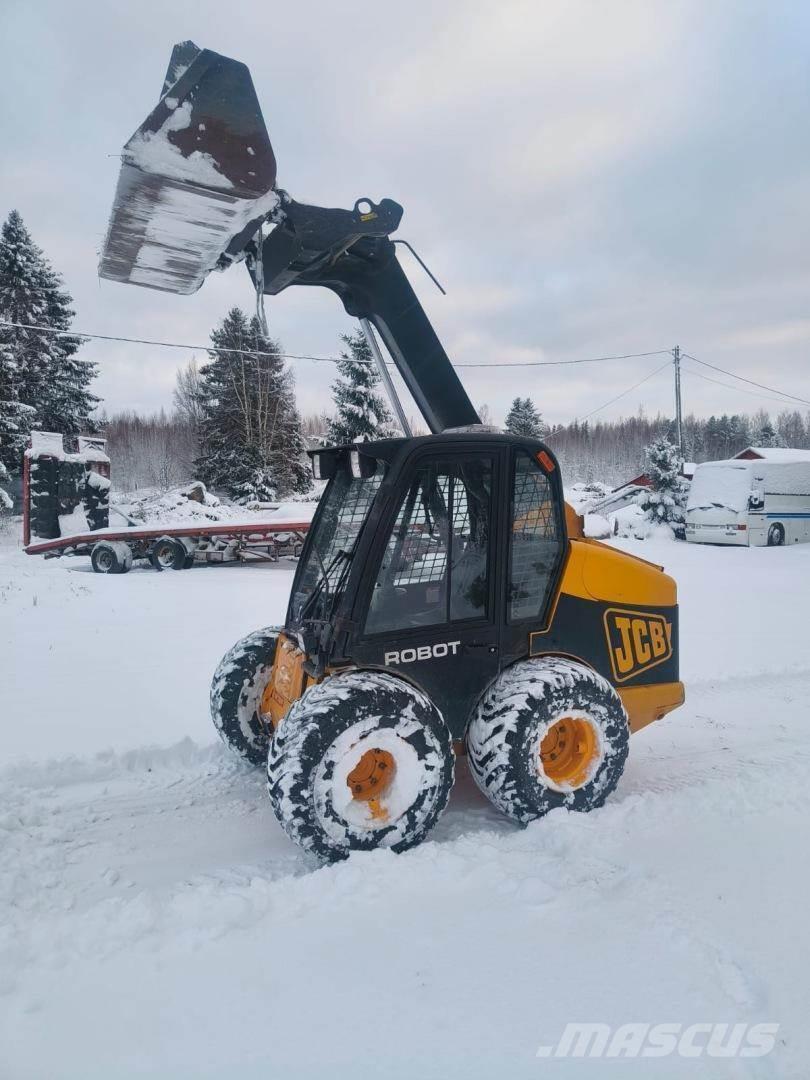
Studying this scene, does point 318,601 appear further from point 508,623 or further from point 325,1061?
point 325,1061

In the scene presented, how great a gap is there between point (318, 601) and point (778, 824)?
2.71m

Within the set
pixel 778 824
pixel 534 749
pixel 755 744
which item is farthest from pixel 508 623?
pixel 755 744

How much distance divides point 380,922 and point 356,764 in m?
0.69

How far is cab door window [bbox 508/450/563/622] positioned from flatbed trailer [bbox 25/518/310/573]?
11.8 metres

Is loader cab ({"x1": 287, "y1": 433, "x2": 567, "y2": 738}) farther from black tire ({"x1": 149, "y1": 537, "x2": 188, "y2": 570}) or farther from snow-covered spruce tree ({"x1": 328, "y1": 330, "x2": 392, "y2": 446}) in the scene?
snow-covered spruce tree ({"x1": 328, "y1": 330, "x2": 392, "y2": 446})

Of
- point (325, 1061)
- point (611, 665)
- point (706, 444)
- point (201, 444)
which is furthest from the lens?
point (706, 444)

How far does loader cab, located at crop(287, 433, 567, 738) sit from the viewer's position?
3705 mm

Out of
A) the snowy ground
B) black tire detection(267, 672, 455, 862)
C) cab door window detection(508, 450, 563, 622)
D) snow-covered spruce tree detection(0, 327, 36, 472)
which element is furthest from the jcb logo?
snow-covered spruce tree detection(0, 327, 36, 472)

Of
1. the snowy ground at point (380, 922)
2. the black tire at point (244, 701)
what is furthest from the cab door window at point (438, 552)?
the black tire at point (244, 701)

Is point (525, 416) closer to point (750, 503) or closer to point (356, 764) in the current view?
point (750, 503)

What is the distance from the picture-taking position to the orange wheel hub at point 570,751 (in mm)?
3869

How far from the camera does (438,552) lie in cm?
389

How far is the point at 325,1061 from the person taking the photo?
7.18 feet

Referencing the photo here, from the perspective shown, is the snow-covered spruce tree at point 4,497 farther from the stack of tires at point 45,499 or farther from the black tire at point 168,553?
the black tire at point 168,553
